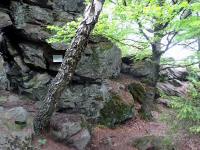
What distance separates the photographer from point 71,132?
32.8ft

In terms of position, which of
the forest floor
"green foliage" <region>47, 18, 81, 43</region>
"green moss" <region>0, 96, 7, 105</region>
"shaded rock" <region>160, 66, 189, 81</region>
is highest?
"green foliage" <region>47, 18, 81, 43</region>

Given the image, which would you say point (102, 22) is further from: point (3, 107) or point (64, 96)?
point (3, 107)

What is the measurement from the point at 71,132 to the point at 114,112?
105 inches

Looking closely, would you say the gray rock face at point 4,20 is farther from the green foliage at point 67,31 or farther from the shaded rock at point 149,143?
the shaded rock at point 149,143

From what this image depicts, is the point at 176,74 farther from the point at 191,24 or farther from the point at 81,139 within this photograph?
the point at 81,139

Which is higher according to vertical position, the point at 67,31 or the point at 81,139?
the point at 67,31

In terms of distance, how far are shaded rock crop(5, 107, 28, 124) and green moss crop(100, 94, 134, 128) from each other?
3163 mm

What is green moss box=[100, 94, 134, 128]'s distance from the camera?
1191 centimetres

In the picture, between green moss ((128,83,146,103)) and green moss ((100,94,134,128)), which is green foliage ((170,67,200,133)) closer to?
green moss ((100,94,134,128))

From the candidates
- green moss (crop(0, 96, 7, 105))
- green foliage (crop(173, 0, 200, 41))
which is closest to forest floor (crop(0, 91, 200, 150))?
green moss (crop(0, 96, 7, 105))

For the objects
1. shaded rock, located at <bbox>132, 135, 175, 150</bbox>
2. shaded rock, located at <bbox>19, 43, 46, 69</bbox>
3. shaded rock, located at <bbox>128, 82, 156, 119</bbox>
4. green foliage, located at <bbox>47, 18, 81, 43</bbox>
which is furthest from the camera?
shaded rock, located at <bbox>128, 82, 156, 119</bbox>

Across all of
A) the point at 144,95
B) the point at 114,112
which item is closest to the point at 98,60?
the point at 114,112

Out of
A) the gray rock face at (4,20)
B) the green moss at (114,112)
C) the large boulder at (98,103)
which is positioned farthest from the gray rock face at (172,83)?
the gray rock face at (4,20)

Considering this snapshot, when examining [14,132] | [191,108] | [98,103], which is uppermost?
[191,108]
